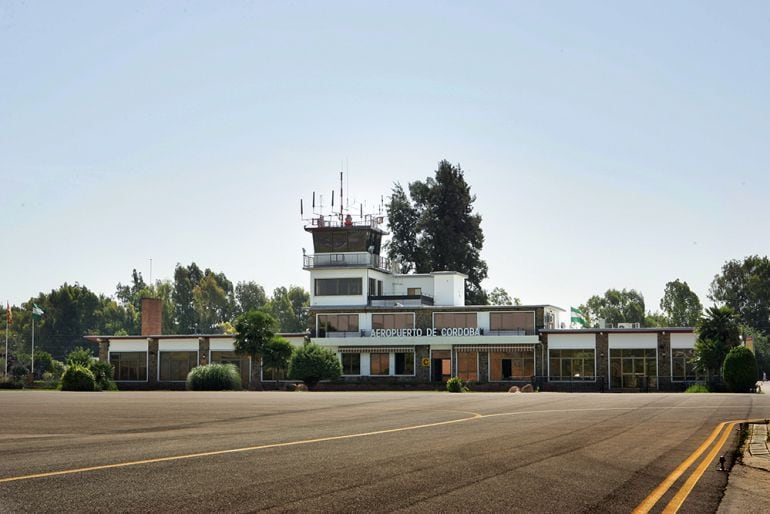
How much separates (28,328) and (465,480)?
158 m

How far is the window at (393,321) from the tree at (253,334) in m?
10.6

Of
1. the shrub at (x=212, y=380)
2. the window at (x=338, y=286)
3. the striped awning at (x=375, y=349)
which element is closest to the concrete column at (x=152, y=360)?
the window at (x=338, y=286)

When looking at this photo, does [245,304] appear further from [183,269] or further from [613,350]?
[613,350]

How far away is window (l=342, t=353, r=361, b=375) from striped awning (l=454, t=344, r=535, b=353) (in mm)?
8988

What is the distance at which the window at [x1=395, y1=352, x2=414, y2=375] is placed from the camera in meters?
83.1

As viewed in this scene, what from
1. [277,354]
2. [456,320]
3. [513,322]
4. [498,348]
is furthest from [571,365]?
[277,354]

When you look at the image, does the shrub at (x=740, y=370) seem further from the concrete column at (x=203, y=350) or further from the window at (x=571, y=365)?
the concrete column at (x=203, y=350)

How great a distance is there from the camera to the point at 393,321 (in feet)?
277

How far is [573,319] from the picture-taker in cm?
9062

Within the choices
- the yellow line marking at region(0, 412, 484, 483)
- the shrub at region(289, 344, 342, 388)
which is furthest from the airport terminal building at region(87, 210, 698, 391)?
the yellow line marking at region(0, 412, 484, 483)

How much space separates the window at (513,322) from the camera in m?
81.2

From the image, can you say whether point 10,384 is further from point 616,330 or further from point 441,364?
point 616,330

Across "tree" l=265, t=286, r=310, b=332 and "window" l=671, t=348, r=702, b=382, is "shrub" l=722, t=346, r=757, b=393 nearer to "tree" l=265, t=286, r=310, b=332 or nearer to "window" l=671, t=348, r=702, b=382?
"window" l=671, t=348, r=702, b=382

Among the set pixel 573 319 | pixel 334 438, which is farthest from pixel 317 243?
pixel 334 438
